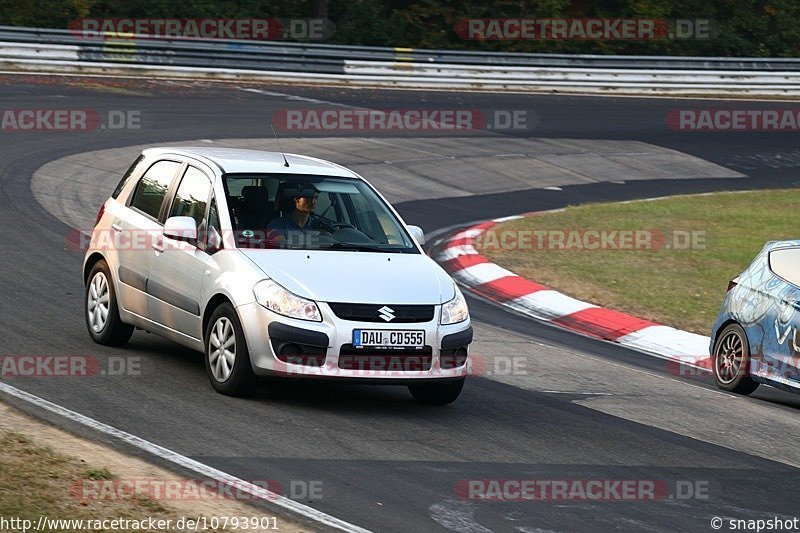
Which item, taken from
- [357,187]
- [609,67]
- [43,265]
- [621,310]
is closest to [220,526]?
[357,187]

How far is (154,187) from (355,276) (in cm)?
→ 233

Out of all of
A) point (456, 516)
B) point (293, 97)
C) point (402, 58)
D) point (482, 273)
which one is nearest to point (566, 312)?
point (482, 273)

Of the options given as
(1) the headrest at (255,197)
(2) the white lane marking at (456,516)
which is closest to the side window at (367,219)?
(1) the headrest at (255,197)

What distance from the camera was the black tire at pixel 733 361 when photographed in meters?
11.0

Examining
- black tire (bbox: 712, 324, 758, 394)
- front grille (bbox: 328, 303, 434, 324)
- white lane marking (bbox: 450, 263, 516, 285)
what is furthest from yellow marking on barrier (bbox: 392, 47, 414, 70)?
front grille (bbox: 328, 303, 434, 324)

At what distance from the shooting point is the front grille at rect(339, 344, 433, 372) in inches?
328

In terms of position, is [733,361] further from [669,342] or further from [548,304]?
[548,304]

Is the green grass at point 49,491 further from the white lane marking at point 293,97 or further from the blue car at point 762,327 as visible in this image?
the white lane marking at point 293,97

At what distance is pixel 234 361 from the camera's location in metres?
8.54

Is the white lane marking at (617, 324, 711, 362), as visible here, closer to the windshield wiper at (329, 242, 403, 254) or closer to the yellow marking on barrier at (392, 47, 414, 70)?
the windshield wiper at (329, 242, 403, 254)

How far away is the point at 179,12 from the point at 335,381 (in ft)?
105

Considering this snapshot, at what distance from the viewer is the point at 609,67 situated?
36.0 meters

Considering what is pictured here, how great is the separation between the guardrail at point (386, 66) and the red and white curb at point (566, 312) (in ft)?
54.0

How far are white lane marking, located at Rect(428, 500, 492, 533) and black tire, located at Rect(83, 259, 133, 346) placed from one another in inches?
162
